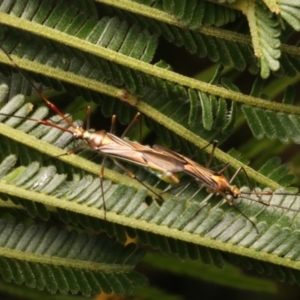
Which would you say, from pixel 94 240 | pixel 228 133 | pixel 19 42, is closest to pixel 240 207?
pixel 228 133

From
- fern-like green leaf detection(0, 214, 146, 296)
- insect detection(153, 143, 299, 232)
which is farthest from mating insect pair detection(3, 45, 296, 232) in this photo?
fern-like green leaf detection(0, 214, 146, 296)

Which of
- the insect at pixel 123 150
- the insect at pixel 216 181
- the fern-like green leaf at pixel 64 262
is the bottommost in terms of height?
the fern-like green leaf at pixel 64 262

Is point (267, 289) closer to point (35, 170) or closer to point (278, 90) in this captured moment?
point (278, 90)

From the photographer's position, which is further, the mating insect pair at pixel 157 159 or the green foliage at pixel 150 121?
the mating insect pair at pixel 157 159

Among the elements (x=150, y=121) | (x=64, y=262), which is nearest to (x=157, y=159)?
(x=150, y=121)

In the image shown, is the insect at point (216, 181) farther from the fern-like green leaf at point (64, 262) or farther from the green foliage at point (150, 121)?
the fern-like green leaf at point (64, 262)

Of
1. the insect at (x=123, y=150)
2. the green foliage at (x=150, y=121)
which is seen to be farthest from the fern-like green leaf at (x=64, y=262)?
the insect at (x=123, y=150)

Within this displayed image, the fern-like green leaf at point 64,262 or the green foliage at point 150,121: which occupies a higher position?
the green foliage at point 150,121

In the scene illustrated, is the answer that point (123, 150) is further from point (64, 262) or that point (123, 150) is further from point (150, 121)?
point (64, 262)

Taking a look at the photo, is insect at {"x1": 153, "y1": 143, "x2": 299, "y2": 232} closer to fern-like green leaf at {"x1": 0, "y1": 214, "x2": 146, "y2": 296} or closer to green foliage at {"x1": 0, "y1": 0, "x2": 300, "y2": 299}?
green foliage at {"x1": 0, "y1": 0, "x2": 300, "y2": 299}
